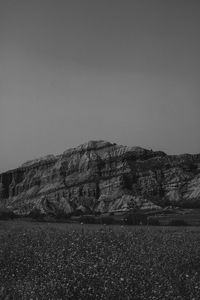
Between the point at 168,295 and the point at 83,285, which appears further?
the point at 83,285

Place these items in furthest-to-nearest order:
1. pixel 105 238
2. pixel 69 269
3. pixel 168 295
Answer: pixel 105 238 → pixel 69 269 → pixel 168 295

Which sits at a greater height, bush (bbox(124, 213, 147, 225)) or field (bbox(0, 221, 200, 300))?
bush (bbox(124, 213, 147, 225))

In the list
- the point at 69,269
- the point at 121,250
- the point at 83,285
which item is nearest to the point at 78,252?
the point at 121,250

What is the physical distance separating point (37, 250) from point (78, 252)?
2236 mm

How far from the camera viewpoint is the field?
1237 centimetres

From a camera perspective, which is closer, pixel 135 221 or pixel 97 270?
pixel 97 270

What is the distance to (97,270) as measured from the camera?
14.5 metres

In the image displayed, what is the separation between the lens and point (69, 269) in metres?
14.5

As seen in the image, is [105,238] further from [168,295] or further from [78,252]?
[168,295]

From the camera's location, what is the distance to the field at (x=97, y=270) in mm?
12367

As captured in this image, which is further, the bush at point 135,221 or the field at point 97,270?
the bush at point 135,221

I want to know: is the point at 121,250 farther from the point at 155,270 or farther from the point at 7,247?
the point at 7,247

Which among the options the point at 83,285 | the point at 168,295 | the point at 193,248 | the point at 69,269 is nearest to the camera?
the point at 168,295

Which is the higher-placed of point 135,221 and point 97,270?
point 135,221
